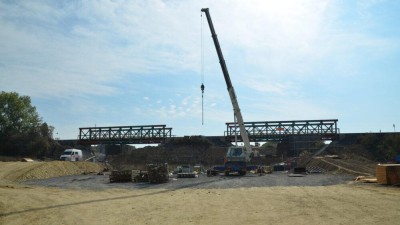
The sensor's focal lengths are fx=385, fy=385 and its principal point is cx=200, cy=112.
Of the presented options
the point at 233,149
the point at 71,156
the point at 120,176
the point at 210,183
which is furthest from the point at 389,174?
the point at 71,156

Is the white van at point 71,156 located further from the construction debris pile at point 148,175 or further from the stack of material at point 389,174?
the stack of material at point 389,174

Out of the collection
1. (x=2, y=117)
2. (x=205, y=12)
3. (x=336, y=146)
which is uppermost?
(x=205, y=12)

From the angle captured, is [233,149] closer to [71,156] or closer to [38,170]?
[38,170]

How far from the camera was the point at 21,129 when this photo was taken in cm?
7312

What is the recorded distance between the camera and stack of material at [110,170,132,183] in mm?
30938

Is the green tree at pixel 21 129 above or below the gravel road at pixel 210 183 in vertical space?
above

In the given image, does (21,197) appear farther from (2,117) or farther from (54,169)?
(2,117)

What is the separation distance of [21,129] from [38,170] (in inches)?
1614

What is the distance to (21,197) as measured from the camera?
58.0 feet

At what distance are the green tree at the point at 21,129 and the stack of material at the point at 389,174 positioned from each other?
2226 inches

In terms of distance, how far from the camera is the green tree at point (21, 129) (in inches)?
2571

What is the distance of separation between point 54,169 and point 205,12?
22.2 m

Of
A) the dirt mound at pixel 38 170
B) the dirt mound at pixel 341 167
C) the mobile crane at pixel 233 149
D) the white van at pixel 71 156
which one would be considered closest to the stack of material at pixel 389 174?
the dirt mound at pixel 341 167

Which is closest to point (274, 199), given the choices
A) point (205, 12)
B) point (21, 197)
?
point (21, 197)
